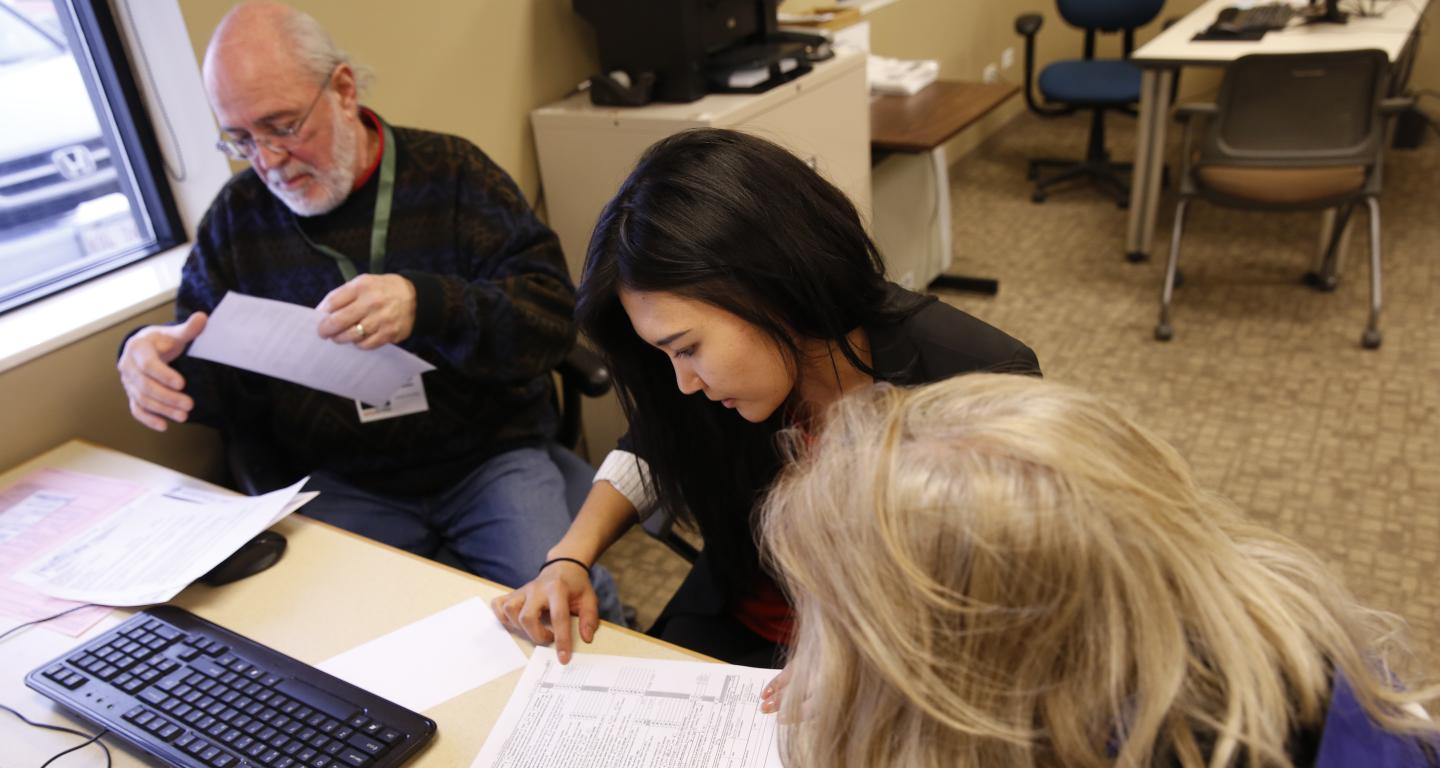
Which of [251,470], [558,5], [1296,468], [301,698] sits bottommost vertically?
[1296,468]

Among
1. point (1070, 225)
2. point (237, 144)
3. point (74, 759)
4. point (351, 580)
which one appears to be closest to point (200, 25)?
point (237, 144)

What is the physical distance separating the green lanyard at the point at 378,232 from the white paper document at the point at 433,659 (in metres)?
0.76

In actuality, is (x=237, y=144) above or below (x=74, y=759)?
above

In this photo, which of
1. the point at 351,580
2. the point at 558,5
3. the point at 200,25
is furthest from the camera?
the point at 558,5

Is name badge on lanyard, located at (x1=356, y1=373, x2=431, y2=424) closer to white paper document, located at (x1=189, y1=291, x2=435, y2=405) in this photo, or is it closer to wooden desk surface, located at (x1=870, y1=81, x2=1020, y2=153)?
white paper document, located at (x1=189, y1=291, x2=435, y2=405)

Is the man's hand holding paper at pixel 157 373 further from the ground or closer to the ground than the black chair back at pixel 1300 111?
further from the ground

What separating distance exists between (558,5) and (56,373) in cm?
133

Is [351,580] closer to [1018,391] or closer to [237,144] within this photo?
[237,144]

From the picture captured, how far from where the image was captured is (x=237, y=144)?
158cm

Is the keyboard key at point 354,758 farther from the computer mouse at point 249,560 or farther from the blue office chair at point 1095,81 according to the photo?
the blue office chair at point 1095,81

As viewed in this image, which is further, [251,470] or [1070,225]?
[1070,225]

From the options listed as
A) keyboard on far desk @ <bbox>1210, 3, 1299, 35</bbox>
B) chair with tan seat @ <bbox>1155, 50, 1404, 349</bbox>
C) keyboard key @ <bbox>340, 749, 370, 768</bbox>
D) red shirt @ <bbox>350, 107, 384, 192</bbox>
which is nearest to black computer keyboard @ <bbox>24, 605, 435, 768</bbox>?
keyboard key @ <bbox>340, 749, 370, 768</bbox>

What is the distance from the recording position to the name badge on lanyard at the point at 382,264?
167cm

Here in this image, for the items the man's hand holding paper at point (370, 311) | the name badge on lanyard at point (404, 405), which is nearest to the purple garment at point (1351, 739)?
the man's hand holding paper at point (370, 311)
